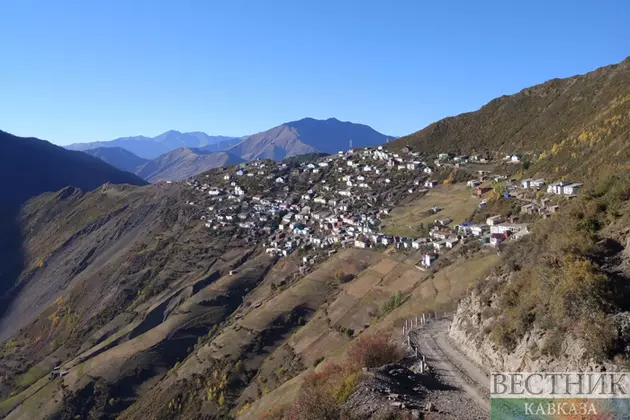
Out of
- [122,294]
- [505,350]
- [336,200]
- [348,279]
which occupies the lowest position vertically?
[122,294]

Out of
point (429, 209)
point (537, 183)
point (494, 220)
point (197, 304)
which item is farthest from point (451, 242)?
point (197, 304)

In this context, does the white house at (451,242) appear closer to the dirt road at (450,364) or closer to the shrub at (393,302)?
the shrub at (393,302)

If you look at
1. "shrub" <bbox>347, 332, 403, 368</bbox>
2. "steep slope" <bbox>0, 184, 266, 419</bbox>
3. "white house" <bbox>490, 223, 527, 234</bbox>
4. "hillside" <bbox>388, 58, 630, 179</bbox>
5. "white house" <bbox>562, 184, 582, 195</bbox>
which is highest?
"hillside" <bbox>388, 58, 630, 179</bbox>

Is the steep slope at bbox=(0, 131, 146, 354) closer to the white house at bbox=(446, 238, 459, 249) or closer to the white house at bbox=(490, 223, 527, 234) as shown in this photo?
the white house at bbox=(446, 238, 459, 249)

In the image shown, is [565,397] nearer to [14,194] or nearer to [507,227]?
[507,227]

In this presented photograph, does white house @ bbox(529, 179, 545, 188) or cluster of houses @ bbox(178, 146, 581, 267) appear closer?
cluster of houses @ bbox(178, 146, 581, 267)

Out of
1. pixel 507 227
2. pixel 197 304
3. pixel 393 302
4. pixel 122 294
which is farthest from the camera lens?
pixel 122 294

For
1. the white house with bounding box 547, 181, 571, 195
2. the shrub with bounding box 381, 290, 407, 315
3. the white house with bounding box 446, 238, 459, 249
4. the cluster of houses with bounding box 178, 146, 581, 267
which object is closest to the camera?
the shrub with bounding box 381, 290, 407, 315

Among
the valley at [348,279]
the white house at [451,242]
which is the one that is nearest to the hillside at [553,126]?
the valley at [348,279]

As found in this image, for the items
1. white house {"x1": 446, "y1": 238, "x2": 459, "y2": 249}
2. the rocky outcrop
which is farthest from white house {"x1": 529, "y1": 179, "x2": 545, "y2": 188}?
the rocky outcrop

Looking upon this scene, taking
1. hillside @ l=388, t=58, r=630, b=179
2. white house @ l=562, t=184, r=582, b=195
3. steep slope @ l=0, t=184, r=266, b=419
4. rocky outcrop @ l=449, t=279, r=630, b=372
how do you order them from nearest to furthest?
rocky outcrop @ l=449, t=279, r=630, b=372 < white house @ l=562, t=184, r=582, b=195 < steep slope @ l=0, t=184, r=266, b=419 < hillside @ l=388, t=58, r=630, b=179
